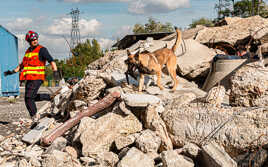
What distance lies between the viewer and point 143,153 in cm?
326

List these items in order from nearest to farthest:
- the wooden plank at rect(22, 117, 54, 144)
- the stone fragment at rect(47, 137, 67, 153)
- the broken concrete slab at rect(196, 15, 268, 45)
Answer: the stone fragment at rect(47, 137, 67, 153) → the wooden plank at rect(22, 117, 54, 144) → the broken concrete slab at rect(196, 15, 268, 45)

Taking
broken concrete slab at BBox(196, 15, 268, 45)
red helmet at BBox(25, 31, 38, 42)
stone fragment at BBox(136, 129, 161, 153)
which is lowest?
stone fragment at BBox(136, 129, 161, 153)

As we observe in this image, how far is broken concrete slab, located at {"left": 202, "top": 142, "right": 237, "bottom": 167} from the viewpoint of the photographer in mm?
2754

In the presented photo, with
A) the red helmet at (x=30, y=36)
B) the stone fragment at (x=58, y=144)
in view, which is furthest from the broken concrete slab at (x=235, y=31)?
the stone fragment at (x=58, y=144)

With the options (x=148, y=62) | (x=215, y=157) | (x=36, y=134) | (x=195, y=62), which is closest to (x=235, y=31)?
(x=195, y=62)

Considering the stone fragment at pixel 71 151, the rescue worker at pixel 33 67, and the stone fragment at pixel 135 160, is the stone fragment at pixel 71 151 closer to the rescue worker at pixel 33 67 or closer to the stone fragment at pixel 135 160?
the stone fragment at pixel 135 160

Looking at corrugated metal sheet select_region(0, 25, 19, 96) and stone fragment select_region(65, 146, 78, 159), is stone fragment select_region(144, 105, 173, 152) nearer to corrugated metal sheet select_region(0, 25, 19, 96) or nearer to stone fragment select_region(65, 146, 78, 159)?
stone fragment select_region(65, 146, 78, 159)

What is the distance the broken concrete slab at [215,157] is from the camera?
9.04 feet

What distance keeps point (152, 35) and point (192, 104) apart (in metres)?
7.32

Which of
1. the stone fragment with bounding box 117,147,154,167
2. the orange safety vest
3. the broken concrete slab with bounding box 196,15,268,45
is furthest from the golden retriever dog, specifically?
the broken concrete slab with bounding box 196,15,268,45

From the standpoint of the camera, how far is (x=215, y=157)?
2.82 m

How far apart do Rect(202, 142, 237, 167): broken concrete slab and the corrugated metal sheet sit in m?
12.5

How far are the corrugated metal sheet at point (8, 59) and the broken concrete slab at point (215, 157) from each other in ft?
41.1

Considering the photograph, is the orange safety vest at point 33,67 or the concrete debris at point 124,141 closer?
the concrete debris at point 124,141
